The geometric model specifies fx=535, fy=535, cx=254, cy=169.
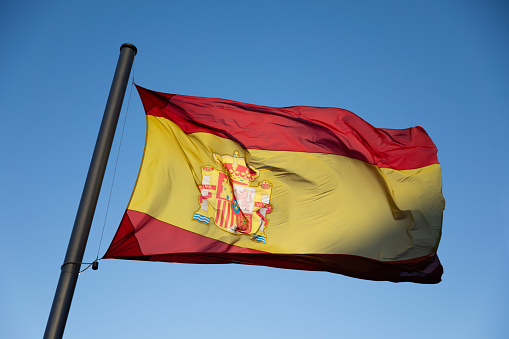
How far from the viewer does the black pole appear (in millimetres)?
5988

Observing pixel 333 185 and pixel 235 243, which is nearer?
pixel 235 243

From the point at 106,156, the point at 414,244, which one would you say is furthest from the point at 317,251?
the point at 106,156

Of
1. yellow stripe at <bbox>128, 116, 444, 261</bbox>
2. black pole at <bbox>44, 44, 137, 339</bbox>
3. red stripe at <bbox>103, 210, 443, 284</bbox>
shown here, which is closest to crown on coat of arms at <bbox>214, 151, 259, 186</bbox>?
yellow stripe at <bbox>128, 116, 444, 261</bbox>

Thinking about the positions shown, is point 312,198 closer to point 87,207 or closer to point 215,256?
point 215,256

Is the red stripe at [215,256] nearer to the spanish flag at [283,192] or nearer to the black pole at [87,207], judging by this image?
the spanish flag at [283,192]

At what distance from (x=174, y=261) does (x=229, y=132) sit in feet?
8.89

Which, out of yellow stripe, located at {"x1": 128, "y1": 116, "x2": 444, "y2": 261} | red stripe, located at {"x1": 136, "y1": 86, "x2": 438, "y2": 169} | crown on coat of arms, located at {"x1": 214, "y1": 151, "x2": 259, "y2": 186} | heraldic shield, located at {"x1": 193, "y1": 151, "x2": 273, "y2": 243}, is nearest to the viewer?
yellow stripe, located at {"x1": 128, "y1": 116, "x2": 444, "y2": 261}

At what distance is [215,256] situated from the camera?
26.3 feet

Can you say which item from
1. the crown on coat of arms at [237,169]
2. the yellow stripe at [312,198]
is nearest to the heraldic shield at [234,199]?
the crown on coat of arms at [237,169]

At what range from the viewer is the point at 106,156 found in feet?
23.1

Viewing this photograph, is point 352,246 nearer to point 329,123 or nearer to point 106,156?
point 329,123

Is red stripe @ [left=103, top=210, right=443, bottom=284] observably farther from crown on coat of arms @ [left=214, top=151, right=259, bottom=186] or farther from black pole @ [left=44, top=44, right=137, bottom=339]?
crown on coat of arms @ [left=214, top=151, right=259, bottom=186]

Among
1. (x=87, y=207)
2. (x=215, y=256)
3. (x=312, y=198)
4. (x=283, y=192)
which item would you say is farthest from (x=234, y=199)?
(x=87, y=207)

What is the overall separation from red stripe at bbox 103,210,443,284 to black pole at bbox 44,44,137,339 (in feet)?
2.07
